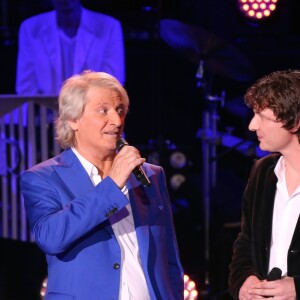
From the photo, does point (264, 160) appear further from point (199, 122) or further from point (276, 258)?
point (199, 122)

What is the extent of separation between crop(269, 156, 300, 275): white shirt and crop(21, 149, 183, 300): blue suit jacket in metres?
0.48

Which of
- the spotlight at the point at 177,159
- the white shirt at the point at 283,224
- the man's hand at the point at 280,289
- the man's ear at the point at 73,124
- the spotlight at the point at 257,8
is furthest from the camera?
the spotlight at the point at 177,159

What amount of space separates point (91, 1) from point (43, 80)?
70.6 inches

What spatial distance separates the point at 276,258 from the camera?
9.38ft

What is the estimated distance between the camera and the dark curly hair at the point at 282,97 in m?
2.80

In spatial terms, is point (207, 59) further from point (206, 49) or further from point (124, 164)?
point (124, 164)

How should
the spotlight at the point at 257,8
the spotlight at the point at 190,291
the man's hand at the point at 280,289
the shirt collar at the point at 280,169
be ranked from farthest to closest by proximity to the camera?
the spotlight at the point at 257,8 < the spotlight at the point at 190,291 < the shirt collar at the point at 280,169 < the man's hand at the point at 280,289

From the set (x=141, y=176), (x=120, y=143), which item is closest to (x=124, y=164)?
(x=141, y=176)

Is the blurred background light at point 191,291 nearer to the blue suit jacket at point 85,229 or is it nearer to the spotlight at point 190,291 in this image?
the spotlight at point 190,291

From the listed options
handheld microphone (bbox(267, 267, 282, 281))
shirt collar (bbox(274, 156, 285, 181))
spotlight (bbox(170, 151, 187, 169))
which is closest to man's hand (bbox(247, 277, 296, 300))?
handheld microphone (bbox(267, 267, 282, 281))

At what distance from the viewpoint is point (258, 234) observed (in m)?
2.92

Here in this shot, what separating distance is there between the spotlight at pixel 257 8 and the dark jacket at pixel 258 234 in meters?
2.95

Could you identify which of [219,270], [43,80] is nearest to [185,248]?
[219,270]

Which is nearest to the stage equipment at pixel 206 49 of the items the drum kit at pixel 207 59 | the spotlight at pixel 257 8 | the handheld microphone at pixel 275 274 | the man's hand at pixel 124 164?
the drum kit at pixel 207 59
